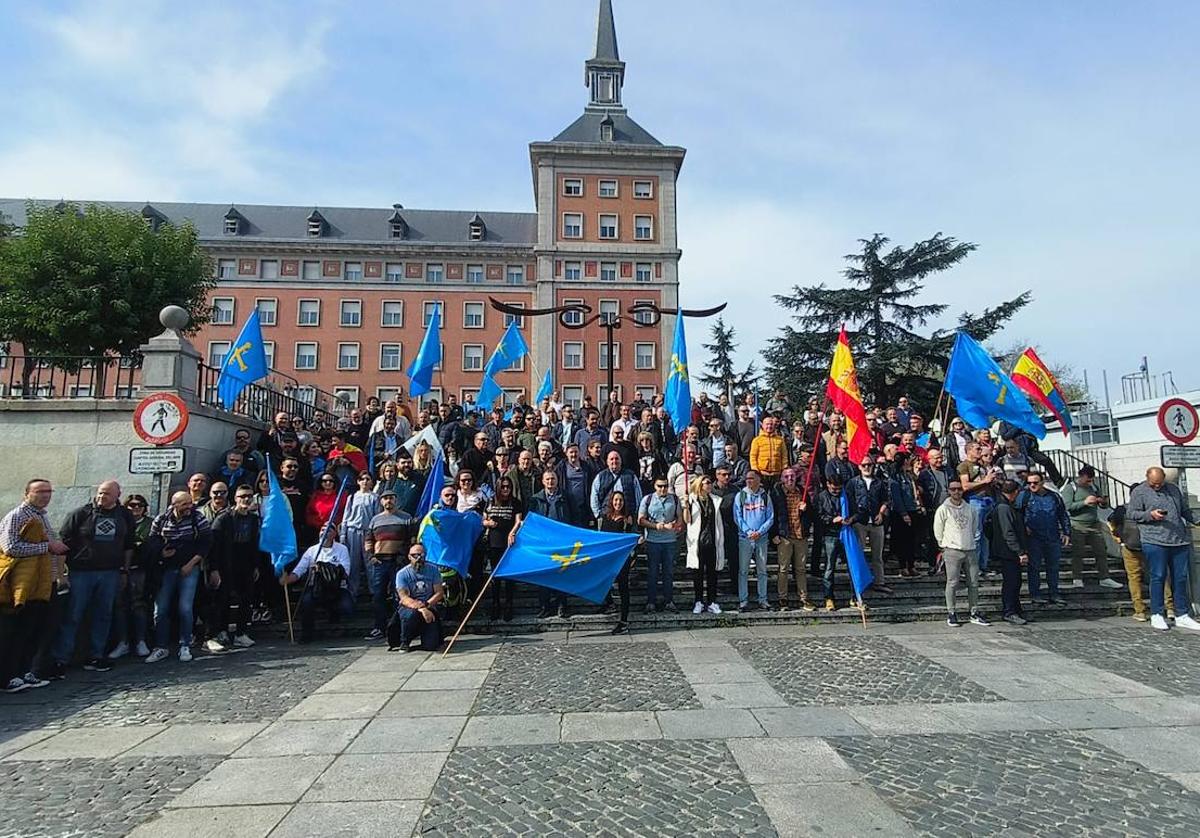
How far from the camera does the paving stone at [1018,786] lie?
3.70m

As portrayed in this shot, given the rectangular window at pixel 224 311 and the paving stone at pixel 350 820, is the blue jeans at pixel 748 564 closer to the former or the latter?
the paving stone at pixel 350 820

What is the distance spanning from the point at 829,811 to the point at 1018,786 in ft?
4.29

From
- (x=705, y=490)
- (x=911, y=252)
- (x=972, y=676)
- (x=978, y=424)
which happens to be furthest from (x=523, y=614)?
(x=911, y=252)

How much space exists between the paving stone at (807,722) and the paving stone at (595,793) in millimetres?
635

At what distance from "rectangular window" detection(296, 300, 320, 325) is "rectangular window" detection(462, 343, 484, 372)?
41.1 ft

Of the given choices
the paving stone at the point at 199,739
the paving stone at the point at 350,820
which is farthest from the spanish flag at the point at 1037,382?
the paving stone at the point at 199,739

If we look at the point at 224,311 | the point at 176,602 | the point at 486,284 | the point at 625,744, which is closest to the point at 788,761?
the point at 625,744

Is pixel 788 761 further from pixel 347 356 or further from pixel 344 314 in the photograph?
pixel 344 314

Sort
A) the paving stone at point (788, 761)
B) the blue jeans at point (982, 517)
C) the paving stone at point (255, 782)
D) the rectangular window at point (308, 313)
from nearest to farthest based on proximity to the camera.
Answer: the paving stone at point (255, 782) → the paving stone at point (788, 761) → the blue jeans at point (982, 517) → the rectangular window at point (308, 313)

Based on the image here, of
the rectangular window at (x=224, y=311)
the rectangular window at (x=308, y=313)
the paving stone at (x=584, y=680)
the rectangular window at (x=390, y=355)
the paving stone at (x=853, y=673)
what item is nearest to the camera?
the paving stone at (x=584, y=680)

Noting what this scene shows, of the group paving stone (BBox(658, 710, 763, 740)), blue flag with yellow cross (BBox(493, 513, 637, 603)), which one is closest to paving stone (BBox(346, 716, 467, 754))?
paving stone (BBox(658, 710, 763, 740))

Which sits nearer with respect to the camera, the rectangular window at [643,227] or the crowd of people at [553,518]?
the crowd of people at [553,518]

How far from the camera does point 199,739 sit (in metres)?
5.25

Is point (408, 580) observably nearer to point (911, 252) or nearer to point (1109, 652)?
point (1109, 652)
